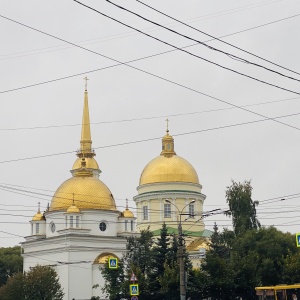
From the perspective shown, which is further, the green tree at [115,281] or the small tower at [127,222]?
the small tower at [127,222]

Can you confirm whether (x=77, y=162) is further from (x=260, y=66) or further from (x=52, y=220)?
(x=260, y=66)

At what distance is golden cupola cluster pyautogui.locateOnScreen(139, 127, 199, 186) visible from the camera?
72762mm

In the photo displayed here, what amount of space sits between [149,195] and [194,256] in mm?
10939

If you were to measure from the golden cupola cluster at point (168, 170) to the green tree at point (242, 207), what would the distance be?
28.1 feet

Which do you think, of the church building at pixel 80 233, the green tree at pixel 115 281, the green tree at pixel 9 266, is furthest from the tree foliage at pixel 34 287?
the green tree at pixel 9 266

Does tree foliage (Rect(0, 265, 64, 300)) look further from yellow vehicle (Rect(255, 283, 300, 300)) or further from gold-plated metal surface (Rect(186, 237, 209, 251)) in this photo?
yellow vehicle (Rect(255, 283, 300, 300))

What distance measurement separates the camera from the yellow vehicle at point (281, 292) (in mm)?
33219

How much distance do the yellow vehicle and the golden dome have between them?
111 ft

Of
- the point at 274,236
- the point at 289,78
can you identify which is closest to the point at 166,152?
the point at 274,236

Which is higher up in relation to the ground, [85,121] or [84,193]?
[85,121]

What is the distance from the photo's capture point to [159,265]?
4725cm

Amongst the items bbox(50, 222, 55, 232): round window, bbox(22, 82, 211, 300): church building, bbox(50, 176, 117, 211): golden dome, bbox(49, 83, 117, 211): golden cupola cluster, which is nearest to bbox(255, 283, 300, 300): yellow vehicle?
bbox(22, 82, 211, 300): church building

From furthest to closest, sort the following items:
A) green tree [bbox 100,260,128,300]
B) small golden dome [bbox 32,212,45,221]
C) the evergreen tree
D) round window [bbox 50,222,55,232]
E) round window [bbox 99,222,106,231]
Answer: small golden dome [bbox 32,212,45,221] → round window [bbox 50,222,55,232] → round window [bbox 99,222,106,231] → green tree [bbox 100,260,128,300] → the evergreen tree

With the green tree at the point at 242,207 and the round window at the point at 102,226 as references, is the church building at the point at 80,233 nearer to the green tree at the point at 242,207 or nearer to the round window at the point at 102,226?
the round window at the point at 102,226
